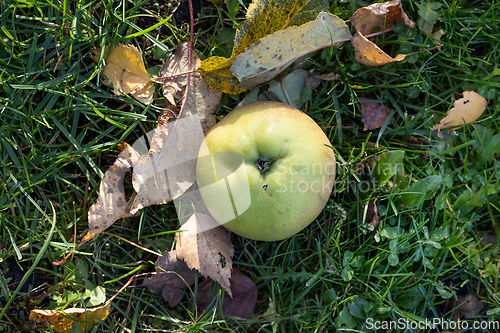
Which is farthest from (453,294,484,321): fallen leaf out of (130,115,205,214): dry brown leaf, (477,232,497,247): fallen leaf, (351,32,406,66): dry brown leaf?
(130,115,205,214): dry brown leaf

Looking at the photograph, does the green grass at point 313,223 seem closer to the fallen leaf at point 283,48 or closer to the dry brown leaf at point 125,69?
the dry brown leaf at point 125,69

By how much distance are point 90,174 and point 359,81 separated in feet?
7.75

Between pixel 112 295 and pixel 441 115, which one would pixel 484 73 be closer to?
pixel 441 115

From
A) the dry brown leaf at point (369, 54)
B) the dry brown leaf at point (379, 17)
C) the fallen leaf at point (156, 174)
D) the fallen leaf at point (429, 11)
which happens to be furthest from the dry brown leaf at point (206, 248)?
the fallen leaf at point (429, 11)

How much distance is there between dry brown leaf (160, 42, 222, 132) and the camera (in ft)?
8.58

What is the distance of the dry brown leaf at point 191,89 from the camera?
262 centimetres

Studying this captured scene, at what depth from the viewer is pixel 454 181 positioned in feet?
9.61

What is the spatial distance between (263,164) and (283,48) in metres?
0.89

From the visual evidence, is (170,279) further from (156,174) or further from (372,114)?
(372,114)

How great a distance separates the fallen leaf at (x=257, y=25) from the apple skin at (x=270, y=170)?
14.5 inches

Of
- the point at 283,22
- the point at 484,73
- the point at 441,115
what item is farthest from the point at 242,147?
the point at 484,73

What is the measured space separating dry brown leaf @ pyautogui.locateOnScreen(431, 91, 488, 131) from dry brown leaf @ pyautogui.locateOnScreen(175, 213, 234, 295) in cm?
200

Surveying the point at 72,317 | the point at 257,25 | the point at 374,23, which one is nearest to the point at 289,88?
the point at 257,25

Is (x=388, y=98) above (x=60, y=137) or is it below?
below
